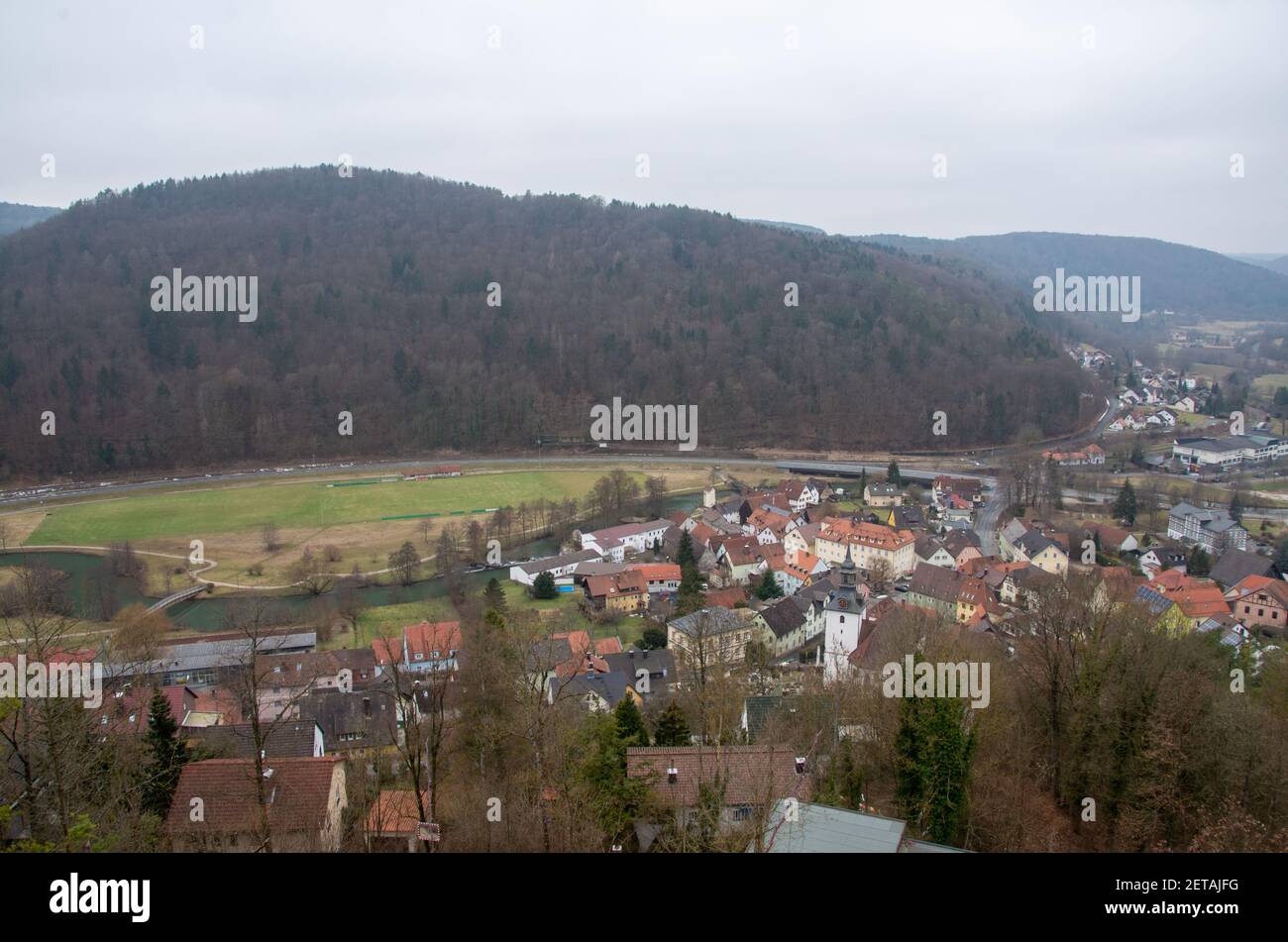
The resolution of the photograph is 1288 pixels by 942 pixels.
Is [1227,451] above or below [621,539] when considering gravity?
above

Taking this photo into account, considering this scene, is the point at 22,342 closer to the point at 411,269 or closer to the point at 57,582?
the point at 411,269

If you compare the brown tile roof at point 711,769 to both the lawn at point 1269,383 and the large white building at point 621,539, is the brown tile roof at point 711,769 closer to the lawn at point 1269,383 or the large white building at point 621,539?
the large white building at point 621,539

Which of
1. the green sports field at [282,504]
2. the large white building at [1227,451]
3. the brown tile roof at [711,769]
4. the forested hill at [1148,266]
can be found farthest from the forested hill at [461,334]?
the forested hill at [1148,266]

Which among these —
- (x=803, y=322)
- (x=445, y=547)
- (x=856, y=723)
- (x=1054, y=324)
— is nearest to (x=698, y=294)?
(x=803, y=322)

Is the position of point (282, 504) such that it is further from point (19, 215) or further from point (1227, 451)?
point (19, 215)

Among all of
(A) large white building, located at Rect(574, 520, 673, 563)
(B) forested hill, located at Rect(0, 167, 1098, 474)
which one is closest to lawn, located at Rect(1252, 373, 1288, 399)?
(B) forested hill, located at Rect(0, 167, 1098, 474)

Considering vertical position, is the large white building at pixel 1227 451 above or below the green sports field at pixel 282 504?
above

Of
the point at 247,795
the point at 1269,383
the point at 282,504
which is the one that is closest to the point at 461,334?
the point at 282,504
